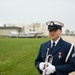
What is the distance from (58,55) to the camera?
13.3 ft

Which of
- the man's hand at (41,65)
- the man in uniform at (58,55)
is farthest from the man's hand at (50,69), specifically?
the man's hand at (41,65)

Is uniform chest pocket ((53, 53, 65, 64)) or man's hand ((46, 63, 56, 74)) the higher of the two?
uniform chest pocket ((53, 53, 65, 64))

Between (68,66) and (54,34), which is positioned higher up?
(54,34)

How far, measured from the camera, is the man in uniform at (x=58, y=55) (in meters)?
3.96

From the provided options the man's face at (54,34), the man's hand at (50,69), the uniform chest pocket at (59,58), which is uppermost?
the man's face at (54,34)

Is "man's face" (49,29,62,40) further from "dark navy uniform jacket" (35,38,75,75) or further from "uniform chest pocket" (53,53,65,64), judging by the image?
"uniform chest pocket" (53,53,65,64)

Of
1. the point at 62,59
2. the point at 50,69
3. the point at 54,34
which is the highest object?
the point at 54,34

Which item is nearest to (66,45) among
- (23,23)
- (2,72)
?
(2,72)

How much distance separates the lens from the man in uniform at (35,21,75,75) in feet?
13.0

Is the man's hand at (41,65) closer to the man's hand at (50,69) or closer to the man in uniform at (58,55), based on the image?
the man in uniform at (58,55)

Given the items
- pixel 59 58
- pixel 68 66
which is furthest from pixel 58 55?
pixel 68 66

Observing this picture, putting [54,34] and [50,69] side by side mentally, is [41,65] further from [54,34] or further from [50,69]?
[54,34]

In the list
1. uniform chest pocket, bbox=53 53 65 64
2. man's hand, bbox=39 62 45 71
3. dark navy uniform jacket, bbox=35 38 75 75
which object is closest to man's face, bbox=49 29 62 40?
dark navy uniform jacket, bbox=35 38 75 75

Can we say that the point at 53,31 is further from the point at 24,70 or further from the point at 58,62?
the point at 24,70
